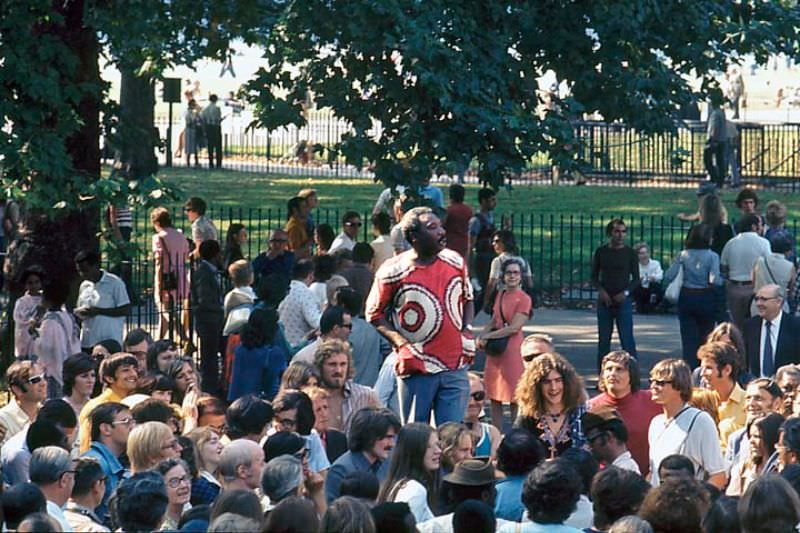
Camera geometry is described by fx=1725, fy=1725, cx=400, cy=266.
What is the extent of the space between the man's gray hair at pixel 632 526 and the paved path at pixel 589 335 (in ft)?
31.6

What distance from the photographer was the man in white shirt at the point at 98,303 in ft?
46.9

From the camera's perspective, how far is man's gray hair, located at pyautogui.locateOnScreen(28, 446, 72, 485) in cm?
803

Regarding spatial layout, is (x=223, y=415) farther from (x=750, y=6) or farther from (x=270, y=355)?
(x=750, y=6)

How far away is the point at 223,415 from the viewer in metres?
10.2

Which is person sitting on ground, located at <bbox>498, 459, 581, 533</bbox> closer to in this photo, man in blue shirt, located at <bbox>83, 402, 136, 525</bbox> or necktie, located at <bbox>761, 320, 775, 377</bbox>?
man in blue shirt, located at <bbox>83, 402, 136, 525</bbox>

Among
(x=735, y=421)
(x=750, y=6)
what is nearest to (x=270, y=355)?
(x=735, y=421)

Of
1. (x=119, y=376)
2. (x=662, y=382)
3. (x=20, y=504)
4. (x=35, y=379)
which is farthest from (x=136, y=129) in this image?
(x=20, y=504)

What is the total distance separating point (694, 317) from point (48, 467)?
936 cm

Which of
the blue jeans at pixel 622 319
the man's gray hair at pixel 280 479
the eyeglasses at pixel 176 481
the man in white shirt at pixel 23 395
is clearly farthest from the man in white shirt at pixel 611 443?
the blue jeans at pixel 622 319

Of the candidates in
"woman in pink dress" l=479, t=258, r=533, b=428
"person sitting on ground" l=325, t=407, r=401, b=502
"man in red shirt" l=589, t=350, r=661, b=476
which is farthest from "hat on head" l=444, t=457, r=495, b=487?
"woman in pink dress" l=479, t=258, r=533, b=428

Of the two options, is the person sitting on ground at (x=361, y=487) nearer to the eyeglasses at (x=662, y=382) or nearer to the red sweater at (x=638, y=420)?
the eyeglasses at (x=662, y=382)

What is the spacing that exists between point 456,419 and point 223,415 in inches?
73.1

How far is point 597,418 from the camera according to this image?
9727 mm

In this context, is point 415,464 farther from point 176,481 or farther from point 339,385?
point 339,385
